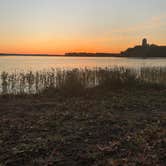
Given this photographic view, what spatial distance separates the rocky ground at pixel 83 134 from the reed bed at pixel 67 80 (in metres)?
2.79

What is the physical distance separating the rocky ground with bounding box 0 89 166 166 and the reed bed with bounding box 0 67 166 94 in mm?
2790

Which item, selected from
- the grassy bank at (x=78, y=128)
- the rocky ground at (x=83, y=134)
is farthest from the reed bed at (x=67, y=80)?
the rocky ground at (x=83, y=134)

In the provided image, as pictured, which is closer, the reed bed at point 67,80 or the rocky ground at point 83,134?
the rocky ground at point 83,134

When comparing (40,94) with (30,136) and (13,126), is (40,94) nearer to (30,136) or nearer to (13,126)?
(13,126)

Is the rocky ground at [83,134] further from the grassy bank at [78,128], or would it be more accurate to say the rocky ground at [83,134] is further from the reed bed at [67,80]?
the reed bed at [67,80]

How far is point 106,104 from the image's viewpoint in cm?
793

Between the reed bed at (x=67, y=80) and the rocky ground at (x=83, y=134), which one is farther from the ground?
the reed bed at (x=67, y=80)

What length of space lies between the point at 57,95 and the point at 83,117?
3787 mm

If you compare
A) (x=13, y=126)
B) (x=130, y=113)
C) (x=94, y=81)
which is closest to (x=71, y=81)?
(x=94, y=81)

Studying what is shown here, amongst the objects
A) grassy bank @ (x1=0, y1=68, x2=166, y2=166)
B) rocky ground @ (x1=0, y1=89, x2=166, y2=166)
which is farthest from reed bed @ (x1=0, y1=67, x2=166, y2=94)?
rocky ground @ (x1=0, y1=89, x2=166, y2=166)

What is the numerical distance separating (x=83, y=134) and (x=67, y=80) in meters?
6.16

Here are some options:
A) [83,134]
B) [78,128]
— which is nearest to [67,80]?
[78,128]

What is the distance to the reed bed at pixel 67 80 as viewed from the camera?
10742mm

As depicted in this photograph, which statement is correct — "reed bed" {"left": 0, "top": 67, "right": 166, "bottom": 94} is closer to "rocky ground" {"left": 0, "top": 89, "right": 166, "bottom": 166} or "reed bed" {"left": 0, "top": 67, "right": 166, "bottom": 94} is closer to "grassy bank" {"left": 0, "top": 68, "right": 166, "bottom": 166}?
"grassy bank" {"left": 0, "top": 68, "right": 166, "bottom": 166}
